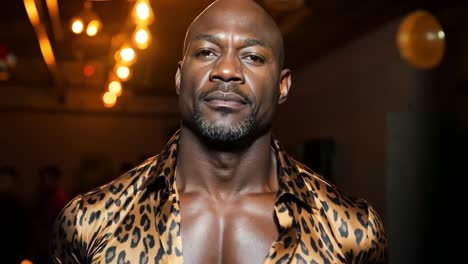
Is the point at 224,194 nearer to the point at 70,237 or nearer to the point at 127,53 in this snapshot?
the point at 70,237

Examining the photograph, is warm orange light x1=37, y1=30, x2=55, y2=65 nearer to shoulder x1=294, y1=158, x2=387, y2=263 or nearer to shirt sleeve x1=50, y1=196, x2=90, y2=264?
shirt sleeve x1=50, y1=196, x2=90, y2=264

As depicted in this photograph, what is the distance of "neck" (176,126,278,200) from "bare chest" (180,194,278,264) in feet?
0.11

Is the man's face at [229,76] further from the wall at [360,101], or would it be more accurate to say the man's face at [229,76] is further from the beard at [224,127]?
the wall at [360,101]

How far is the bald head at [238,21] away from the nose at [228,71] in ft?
0.30

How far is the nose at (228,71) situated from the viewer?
1484 millimetres

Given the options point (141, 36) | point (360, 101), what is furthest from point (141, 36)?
point (360, 101)

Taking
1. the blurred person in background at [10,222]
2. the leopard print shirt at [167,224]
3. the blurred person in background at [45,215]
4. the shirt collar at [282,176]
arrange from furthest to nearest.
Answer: the blurred person in background at [45,215]
the blurred person in background at [10,222]
the shirt collar at [282,176]
the leopard print shirt at [167,224]

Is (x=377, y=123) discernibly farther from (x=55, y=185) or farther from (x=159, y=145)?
(x=159, y=145)

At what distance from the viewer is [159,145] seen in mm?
8891

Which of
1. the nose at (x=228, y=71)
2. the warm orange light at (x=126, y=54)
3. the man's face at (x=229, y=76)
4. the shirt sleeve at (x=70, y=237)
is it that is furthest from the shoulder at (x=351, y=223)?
the warm orange light at (x=126, y=54)

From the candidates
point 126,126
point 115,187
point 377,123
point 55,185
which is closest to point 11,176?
point 55,185

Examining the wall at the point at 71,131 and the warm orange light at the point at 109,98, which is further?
the wall at the point at 71,131

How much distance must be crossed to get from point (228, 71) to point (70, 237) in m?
0.55

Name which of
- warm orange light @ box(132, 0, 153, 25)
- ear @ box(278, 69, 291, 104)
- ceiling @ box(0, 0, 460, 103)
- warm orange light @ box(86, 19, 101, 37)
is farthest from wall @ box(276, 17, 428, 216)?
ear @ box(278, 69, 291, 104)
